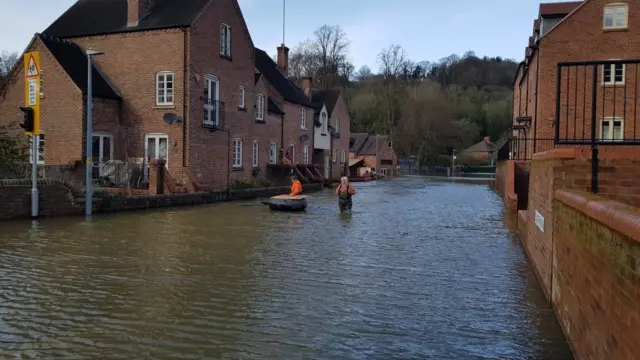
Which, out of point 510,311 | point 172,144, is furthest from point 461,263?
point 172,144

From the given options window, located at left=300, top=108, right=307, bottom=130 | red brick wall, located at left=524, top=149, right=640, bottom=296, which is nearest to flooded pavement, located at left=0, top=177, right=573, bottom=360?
red brick wall, located at left=524, top=149, right=640, bottom=296

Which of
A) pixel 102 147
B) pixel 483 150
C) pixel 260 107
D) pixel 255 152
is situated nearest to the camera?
pixel 102 147

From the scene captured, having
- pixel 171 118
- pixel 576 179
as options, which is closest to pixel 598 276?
pixel 576 179

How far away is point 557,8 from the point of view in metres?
29.3

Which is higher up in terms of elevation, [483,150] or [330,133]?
[483,150]

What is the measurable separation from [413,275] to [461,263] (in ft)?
5.14

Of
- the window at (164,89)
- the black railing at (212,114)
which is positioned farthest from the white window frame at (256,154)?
the window at (164,89)

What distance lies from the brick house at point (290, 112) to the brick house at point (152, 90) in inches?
360

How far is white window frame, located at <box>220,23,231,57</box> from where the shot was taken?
27.0m

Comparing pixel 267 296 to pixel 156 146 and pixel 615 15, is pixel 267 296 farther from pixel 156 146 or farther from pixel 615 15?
pixel 615 15

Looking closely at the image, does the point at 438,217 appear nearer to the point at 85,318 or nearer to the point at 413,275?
the point at 413,275

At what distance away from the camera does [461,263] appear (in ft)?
33.0

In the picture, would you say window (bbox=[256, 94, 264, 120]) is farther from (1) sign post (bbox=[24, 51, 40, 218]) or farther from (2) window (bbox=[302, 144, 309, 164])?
(1) sign post (bbox=[24, 51, 40, 218])

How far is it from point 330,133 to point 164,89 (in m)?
23.9
